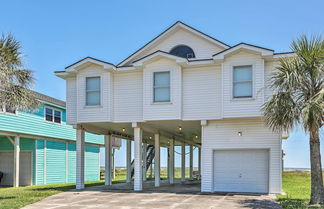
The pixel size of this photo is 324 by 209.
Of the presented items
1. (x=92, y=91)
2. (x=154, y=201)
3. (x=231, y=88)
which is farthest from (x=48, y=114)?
(x=231, y=88)

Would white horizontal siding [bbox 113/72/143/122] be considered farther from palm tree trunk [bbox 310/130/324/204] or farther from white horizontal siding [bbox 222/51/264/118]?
palm tree trunk [bbox 310/130/324/204]

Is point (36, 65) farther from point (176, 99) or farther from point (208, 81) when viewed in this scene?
point (208, 81)

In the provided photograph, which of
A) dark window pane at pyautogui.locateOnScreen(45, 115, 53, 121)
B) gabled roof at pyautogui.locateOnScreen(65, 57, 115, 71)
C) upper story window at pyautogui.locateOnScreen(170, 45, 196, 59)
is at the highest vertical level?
upper story window at pyautogui.locateOnScreen(170, 45, 196, 59)

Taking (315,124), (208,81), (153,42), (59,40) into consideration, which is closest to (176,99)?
(208,81)

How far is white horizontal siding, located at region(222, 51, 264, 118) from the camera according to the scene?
1534cm

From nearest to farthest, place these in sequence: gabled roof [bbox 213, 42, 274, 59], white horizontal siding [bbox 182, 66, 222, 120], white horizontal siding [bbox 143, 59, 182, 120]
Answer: gabled roof [bbox 213, 42, 274, 59] < white horizontal siding [bbox 182, 66, 222, 120] < white horizontal siding [bbox 143, 59, 182, 120]

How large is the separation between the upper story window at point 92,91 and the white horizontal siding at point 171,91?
2495 millimetres

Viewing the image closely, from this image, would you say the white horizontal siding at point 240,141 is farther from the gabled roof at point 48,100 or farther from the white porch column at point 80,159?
the gabled roof at point 48,100

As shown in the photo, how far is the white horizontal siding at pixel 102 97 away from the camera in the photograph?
17.4m

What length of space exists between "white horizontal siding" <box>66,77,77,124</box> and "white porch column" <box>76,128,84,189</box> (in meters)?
0.72

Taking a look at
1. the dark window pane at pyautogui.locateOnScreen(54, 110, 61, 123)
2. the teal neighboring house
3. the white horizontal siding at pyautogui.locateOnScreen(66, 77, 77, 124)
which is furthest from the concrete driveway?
the dark window pane at pyautogui.locateOnScreen(54, 110, 61, 123)

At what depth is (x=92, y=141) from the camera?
2952 cm

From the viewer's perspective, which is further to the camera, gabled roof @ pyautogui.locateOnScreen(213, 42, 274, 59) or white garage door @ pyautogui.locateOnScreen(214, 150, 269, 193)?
white garage door @ pyautogui.locateOnScreen(214, 150, 269, 193)

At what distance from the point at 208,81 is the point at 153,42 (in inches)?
170
